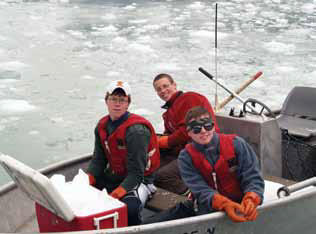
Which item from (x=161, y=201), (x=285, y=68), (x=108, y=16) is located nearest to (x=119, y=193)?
(x=161, y=201)

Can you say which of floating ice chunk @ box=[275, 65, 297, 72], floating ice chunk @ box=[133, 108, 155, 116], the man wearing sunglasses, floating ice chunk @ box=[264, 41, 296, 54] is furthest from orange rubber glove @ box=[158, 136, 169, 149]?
floating ice chunk @ box=[264, 41, 296, 54]

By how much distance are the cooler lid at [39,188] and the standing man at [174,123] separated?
991 millimetres

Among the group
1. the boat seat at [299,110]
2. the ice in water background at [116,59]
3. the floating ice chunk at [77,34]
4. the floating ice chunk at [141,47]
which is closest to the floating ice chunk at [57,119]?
the ice in water background at [116,59]

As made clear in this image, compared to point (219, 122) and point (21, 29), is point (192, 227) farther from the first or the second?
point (21, 29)

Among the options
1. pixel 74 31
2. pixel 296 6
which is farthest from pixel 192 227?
pixel 296 6

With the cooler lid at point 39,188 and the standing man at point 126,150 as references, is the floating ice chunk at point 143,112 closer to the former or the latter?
the standing man at point 126,150

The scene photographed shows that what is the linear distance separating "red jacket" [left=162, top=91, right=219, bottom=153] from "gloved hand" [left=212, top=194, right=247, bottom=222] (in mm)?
836

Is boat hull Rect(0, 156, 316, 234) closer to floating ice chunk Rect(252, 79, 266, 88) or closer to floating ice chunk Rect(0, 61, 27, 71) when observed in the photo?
floating ice chunk Rect(252, 79, 266, 88)

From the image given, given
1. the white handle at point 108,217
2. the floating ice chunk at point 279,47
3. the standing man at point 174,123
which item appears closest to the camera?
the white handle at point 108,217

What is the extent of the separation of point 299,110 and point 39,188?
2.51m

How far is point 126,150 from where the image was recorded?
9.37 ft

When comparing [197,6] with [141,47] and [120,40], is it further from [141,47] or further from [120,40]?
[141,47]

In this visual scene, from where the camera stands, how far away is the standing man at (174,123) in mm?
3305

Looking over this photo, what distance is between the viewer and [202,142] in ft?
8.41
